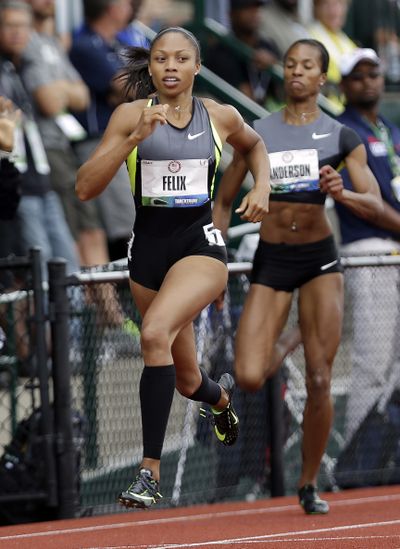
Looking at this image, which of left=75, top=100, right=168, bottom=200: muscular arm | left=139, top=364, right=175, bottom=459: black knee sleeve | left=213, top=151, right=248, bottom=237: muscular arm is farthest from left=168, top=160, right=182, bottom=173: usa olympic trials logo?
left=213, top=151, right=248, bottom=237: muscular arm

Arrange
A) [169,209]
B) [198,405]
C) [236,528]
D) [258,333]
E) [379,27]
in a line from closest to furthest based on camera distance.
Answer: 1. [169,209]
2. [236,528]
3. [258,333]
4. [198,405]
5. [379,27]

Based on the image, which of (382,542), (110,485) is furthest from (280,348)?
(382,542)

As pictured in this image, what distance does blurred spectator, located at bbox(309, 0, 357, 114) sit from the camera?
1527cm

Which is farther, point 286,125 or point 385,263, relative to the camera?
point 385,263

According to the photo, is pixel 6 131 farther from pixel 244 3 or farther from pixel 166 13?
pixel 166 13

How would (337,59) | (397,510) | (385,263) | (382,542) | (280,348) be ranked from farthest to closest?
(337,59), (385,263), (280,348), (397,510), (382,542)

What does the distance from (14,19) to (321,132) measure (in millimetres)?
2872

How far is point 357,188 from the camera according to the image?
8.93 m

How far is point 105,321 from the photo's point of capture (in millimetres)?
9391

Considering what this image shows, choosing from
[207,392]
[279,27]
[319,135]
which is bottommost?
[207,392]

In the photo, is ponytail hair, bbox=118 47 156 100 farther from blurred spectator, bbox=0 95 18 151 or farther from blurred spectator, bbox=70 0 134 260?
blurred spectator, bbox=70 0 134 260

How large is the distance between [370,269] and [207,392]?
3007mm

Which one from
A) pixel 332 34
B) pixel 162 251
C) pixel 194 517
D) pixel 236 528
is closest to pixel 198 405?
pixel 194 517

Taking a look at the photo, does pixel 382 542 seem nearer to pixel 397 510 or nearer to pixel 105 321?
pixel 397 510
